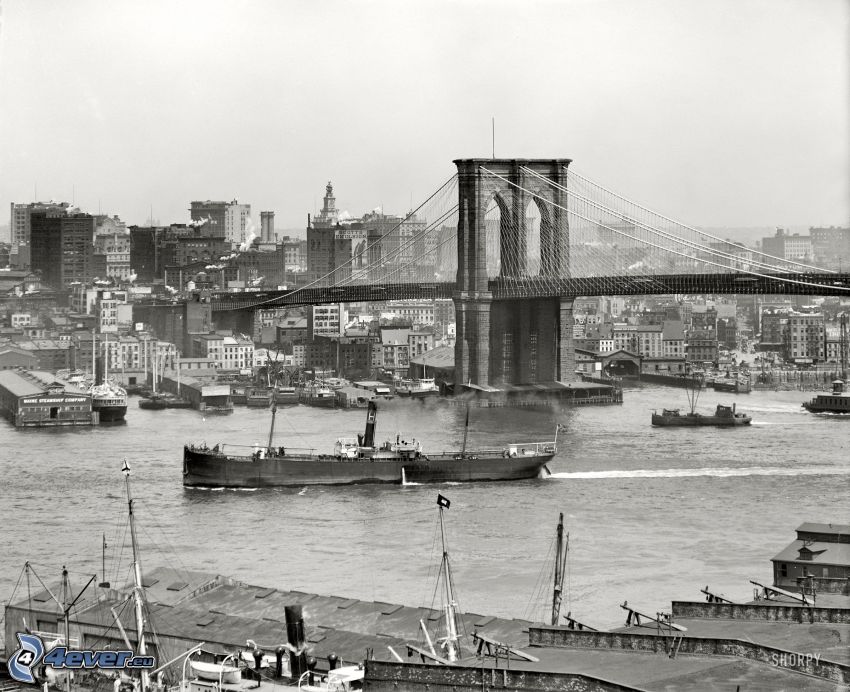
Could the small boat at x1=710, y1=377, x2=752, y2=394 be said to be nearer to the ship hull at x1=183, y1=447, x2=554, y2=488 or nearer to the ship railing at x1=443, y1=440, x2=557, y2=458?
the ship railing at x1=443, y1=440, x2=557, y2=458

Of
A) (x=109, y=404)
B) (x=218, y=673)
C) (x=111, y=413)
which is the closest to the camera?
(x=218, y=673)

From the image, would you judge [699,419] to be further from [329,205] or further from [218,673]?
[329,205]

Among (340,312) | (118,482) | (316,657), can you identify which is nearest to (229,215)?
(340,312)

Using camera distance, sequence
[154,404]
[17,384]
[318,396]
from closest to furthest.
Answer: [17,384] → [154,404] → [318,396]

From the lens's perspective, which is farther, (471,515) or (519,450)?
(519,450)

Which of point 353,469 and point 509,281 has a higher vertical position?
point 509,281

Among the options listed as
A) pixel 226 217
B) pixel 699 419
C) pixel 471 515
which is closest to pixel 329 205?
pixel 226 217
